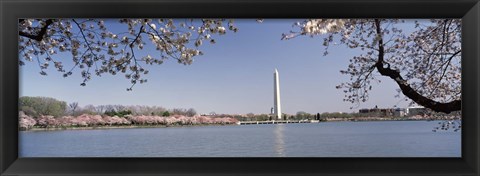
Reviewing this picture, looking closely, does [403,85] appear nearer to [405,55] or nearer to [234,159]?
[405,55]

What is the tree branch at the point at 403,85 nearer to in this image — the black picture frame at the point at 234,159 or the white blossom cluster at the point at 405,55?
the white blossom cluster at the point at 405,55

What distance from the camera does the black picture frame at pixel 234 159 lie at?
61.9 inches

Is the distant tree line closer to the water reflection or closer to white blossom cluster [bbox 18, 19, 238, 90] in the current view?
white blossom cluster [bbox 18, 19, 238, 90]

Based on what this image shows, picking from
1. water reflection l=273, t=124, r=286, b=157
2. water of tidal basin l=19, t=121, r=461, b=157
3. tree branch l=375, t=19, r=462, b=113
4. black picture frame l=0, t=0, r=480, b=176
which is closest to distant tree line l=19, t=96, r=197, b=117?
water of tidal basin l=19, t=121, r=461, b=157

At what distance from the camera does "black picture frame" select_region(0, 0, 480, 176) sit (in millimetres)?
1573

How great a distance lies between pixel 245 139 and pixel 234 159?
5.48 ft

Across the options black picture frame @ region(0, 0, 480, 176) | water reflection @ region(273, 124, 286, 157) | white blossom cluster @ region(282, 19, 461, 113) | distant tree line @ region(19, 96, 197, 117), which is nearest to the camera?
black picture frame @ region(0, 0, 480, 176)

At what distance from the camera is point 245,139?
10.8 ft

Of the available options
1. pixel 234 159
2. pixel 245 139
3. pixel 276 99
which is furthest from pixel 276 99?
pixel 234 159

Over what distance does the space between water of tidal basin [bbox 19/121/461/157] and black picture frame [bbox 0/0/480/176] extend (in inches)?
10.7

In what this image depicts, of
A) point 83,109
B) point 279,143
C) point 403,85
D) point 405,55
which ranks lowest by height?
point 279,143

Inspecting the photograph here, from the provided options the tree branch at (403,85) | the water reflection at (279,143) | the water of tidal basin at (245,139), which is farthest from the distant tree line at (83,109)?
the tree branch at (403,85)

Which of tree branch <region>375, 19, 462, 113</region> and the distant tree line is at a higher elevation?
tree branch <region>375, 19, 462, 113</region>

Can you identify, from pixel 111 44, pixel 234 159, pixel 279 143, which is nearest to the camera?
pixel 234 159
